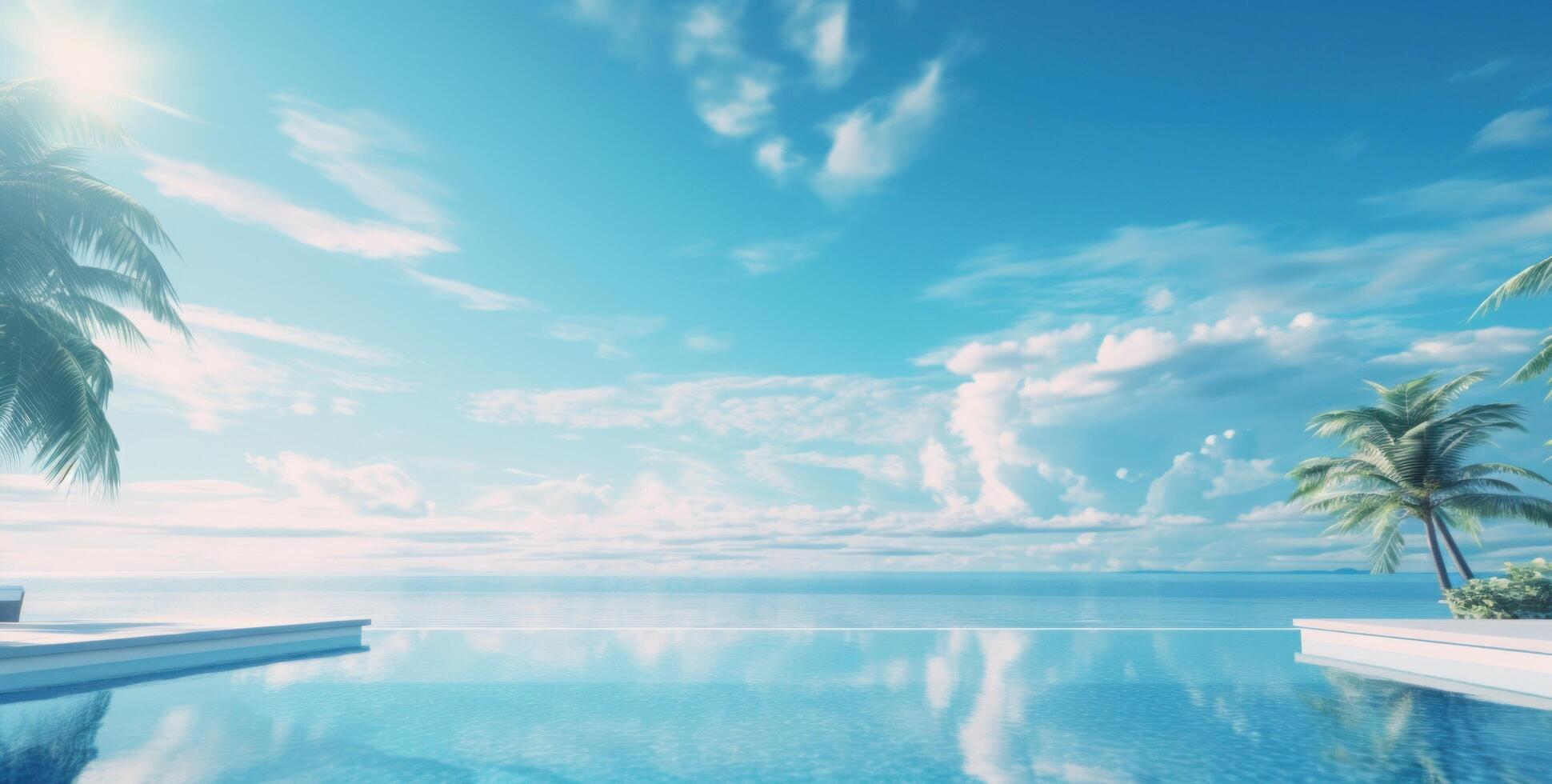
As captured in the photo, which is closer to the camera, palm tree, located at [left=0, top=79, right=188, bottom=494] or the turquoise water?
the turquoise water

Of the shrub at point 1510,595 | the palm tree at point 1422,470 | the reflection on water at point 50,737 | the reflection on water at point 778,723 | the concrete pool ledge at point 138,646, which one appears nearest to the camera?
the reflection on water at point 50,737

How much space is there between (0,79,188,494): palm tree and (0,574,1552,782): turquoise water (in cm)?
422

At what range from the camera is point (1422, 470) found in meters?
16.4

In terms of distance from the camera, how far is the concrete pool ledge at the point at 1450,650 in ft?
A: 33.2

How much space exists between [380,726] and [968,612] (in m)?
33.3

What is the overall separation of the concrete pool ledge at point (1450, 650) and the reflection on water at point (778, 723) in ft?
3.29

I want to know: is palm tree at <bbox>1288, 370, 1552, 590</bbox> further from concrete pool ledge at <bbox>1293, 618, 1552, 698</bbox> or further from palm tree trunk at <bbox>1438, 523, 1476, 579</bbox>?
concrete pool ledge at <bbox>1293, 618, 1552, 698</bbox>

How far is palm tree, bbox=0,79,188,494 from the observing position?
11.0m

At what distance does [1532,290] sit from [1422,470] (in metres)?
5.44

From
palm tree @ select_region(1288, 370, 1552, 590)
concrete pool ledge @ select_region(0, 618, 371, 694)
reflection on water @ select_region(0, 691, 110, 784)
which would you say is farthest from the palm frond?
concrete pool ledge @ select_region(0, 618, 371, 694)

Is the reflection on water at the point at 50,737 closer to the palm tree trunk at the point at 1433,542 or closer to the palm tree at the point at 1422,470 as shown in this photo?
the palm tree at the point at 1422,470

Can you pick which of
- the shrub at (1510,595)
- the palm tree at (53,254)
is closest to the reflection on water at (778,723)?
the shrub at (1510,595)

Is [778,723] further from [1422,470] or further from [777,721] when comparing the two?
[1422,470]

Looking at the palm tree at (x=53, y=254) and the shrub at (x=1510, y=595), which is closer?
Answer: the palm tree at (x=53, y=254)
